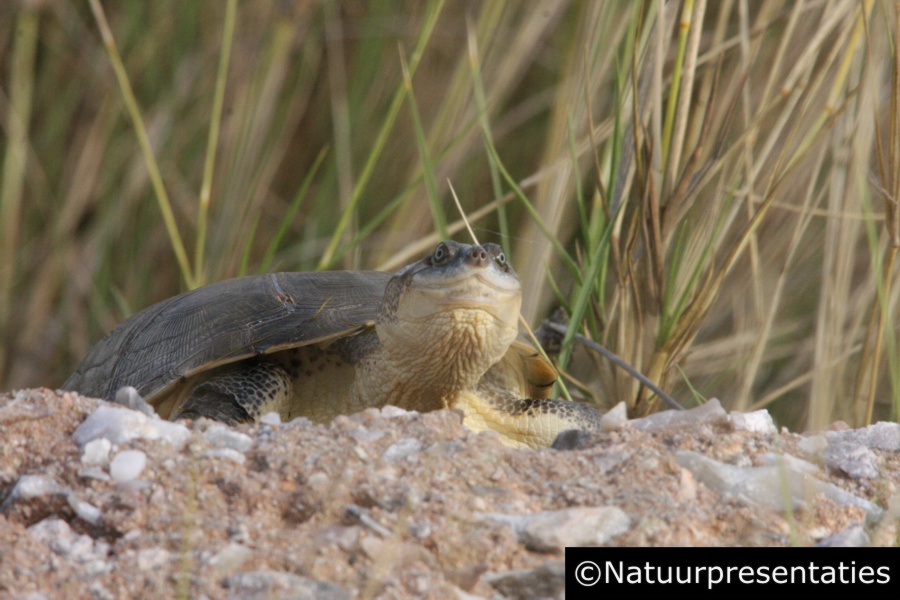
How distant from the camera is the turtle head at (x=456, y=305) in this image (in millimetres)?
1666

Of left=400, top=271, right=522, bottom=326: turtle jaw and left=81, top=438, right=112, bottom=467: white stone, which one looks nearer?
left=81, top=438, right=112, bottom=467: white stone

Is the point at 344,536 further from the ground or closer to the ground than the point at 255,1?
closer to the ground

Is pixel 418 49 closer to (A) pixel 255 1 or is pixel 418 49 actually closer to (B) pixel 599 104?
(B) pixel 599 104

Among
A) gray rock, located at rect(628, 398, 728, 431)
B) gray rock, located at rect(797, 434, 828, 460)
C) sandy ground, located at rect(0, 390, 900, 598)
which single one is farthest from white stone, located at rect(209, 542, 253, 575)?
gray rock, located at rect(797, 434, 828, 460)

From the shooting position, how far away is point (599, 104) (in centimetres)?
283

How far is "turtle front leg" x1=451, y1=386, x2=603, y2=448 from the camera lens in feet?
6.08

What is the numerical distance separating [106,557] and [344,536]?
0.24 meters

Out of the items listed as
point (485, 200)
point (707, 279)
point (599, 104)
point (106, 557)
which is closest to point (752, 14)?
point (599, 104)

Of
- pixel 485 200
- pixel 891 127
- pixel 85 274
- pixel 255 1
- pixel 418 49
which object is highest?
pixel 255 1

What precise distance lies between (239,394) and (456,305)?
1.51 feet

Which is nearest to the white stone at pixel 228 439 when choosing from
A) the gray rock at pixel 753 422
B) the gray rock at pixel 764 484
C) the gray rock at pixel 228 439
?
the gray rock at pixel 228 439

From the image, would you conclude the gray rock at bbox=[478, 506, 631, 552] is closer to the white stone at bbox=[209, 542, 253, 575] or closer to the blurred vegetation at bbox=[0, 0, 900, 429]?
the white stone at bbox=[209, 542, 253, 575]

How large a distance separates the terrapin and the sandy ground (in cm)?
46

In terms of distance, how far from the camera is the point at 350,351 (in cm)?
201
